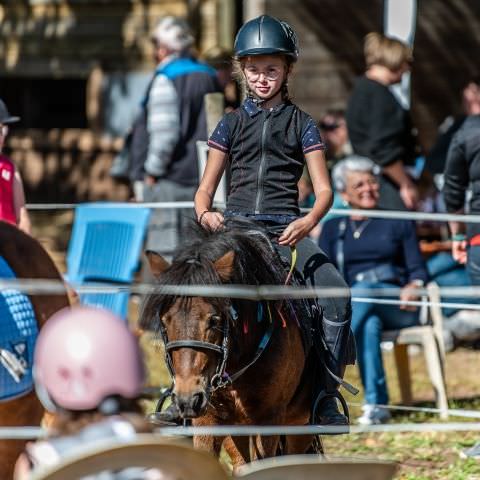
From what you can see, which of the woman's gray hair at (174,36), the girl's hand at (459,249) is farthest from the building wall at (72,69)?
the girl's hand at (459,249)

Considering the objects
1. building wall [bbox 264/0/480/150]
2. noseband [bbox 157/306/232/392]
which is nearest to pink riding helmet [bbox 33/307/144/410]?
noseband [bbox 157/306/232/392]

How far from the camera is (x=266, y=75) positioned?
5559 millimetres

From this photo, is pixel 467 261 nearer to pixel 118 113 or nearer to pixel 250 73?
Result: pixel 250 73

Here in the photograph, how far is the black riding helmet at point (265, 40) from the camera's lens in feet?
18.1

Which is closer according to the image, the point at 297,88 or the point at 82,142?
the point at 297,88

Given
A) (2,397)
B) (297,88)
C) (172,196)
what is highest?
(297,88)

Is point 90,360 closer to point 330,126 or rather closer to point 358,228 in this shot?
point 358,228

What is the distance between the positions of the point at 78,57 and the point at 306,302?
9.88m

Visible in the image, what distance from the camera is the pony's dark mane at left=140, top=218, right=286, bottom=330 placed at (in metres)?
4.82

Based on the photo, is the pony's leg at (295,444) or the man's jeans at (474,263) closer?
the pony's leg at (295,444)

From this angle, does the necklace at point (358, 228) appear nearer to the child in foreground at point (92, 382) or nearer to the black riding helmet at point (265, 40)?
the black riding helmet at point (265, 40)

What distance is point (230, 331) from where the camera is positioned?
16.2 feet

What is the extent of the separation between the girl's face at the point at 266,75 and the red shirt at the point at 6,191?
1475mm

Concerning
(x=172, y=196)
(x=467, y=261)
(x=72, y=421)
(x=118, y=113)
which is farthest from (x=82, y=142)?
(x=72, y=421)
